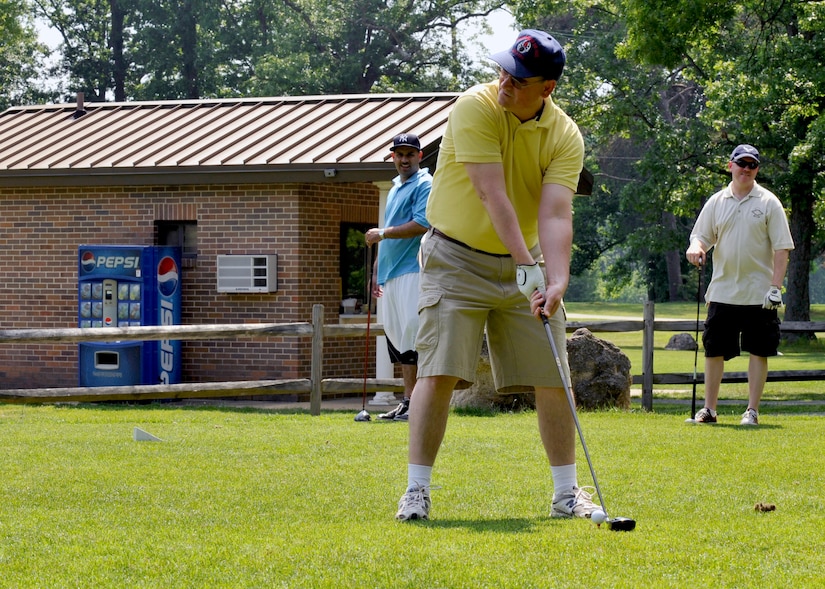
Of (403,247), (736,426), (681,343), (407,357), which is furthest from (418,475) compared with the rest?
(681,343)

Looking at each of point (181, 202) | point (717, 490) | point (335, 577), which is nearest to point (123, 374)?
point (181, 202)

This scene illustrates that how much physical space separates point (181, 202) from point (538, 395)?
1030cm

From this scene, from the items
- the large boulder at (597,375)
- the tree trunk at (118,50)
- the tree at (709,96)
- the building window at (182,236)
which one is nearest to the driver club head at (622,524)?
the large boulder at (597,375)

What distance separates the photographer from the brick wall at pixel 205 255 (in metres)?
14.7

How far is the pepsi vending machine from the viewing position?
14.7 meters

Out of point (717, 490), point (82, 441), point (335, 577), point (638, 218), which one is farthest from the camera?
point (638, 218)

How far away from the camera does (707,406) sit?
1016 centimetres

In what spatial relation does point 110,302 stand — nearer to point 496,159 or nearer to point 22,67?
point 496,159

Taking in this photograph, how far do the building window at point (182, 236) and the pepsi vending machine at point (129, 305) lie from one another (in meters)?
0.37

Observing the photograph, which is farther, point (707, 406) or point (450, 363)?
point (707, 406)

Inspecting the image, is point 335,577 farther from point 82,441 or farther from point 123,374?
point 123,374

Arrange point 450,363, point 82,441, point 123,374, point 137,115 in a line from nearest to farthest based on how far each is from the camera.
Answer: point 450,363, point 82,441, point 123,374, point 137,115

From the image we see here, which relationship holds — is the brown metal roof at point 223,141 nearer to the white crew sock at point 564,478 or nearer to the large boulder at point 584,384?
the large boulder at point 584,384

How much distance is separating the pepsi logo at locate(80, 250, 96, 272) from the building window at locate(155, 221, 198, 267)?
0.84 metres
